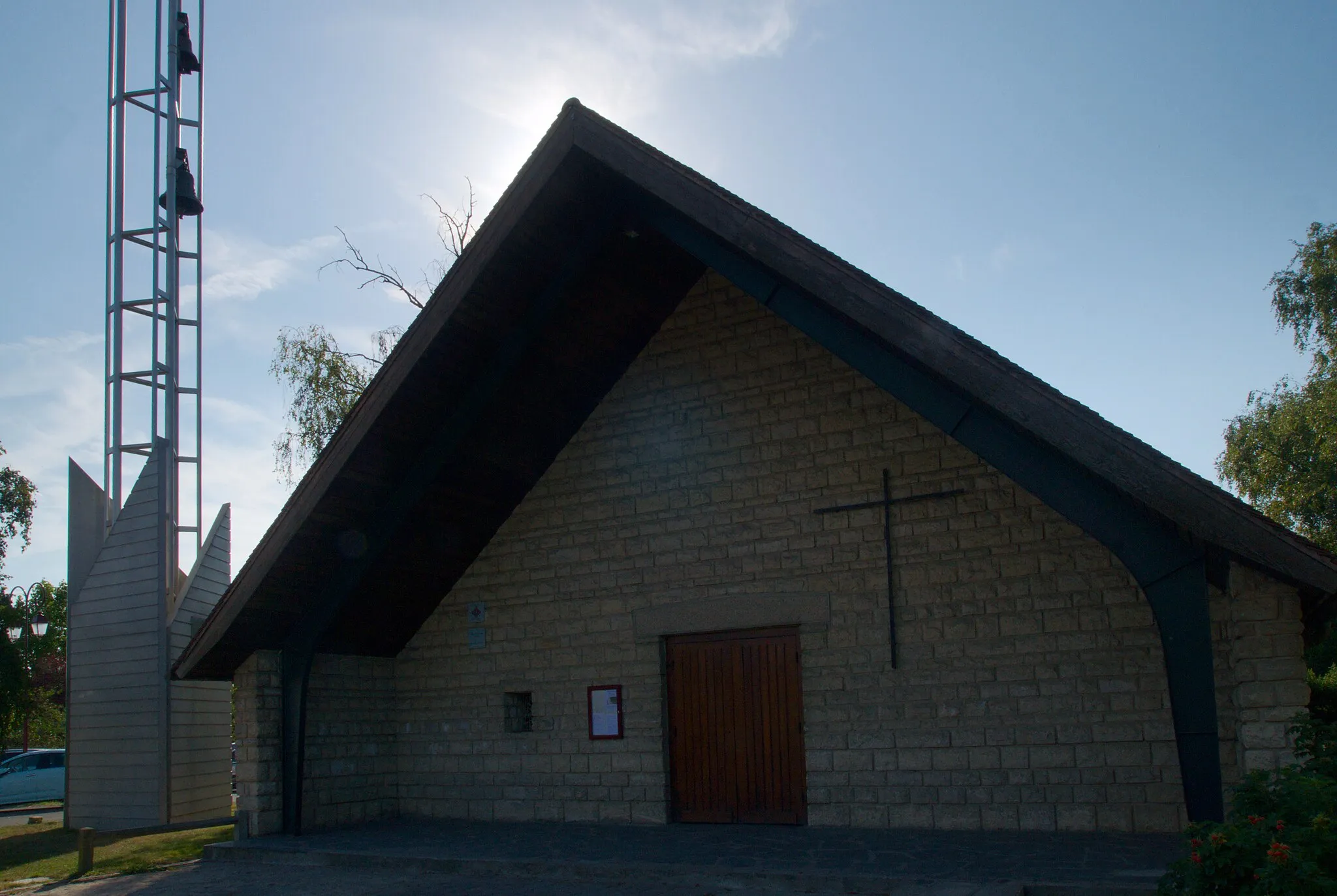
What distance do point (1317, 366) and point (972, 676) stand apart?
1604 centimetres

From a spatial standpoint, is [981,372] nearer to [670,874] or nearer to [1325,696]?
[670,874]

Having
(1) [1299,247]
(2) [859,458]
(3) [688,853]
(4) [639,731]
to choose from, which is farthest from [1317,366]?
(3) [688,853]

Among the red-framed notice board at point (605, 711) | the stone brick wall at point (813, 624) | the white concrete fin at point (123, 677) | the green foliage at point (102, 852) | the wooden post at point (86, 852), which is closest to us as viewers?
the stone brick wall at point (813, 624)

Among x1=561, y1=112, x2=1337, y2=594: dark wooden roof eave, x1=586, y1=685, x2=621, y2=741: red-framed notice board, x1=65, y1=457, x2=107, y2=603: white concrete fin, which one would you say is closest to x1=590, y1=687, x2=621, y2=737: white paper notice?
x1=586, y1=685, x2=621, y2=741: red-framed notice board

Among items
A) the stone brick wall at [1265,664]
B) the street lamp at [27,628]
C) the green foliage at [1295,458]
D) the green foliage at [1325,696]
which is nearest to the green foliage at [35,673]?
the street lamp at [27,628]

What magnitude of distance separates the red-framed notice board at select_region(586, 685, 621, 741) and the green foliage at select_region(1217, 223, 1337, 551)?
16.0 metres

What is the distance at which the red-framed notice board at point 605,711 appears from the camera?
1074 centimetres

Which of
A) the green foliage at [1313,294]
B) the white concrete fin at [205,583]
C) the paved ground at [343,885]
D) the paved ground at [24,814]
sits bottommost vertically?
the paved ground at [24,814]

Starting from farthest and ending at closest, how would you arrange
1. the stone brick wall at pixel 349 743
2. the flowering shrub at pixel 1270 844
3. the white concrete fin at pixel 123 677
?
1. the white concrete fin at pixel 123 677
2. the stone brick wall at pixel 349 743
3. the flowering shrub at pixel 1270 844

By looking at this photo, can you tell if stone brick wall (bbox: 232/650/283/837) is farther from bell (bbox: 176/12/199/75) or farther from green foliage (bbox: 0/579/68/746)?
bell (bbox: 176/12/199/75)

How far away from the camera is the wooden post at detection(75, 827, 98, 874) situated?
9.52 meters

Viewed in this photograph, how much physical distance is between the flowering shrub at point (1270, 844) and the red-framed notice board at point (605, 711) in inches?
244

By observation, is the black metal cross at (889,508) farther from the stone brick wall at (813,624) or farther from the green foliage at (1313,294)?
the green foliage at (1313,294)

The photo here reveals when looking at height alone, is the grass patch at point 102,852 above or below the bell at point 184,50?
below
